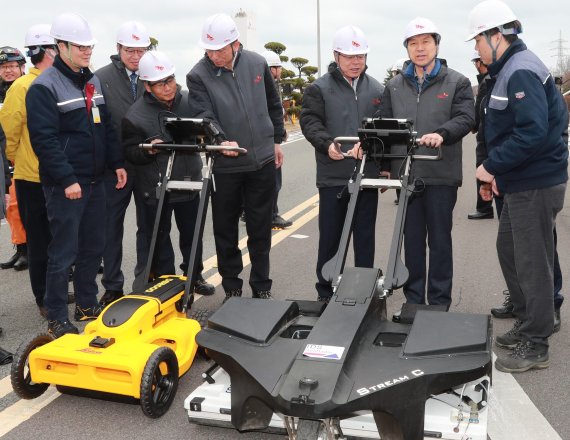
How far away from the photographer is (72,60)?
462cm

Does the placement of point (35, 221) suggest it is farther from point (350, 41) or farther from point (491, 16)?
point (491, 16)

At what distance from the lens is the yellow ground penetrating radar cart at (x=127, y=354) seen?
3.52 meters

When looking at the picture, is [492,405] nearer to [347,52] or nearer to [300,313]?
[300,313]

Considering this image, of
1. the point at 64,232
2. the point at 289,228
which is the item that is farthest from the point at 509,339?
the point at 289,228

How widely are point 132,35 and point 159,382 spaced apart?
10.1ft

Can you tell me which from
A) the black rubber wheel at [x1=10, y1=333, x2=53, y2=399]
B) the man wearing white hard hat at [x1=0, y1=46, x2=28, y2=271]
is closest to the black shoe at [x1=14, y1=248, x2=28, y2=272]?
the man wearing white hard hat at [x1=0, y1=46, x2=28, y2=271]

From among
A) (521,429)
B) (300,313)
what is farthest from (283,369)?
(521,429)

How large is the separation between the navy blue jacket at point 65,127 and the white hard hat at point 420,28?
7.58 ft

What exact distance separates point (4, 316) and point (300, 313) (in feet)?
9.43

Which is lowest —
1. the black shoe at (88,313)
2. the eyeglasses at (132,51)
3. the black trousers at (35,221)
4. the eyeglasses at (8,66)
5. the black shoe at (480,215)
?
the black shoe at (480,215)

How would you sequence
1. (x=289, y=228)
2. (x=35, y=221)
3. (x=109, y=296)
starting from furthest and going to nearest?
(x=289, y=228) < (x=109, y=296) < (x=35, y=221)

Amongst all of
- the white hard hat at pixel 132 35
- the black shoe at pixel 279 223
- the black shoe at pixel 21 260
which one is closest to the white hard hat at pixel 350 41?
the white hard hat at pixel 132 35

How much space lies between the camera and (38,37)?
548cm

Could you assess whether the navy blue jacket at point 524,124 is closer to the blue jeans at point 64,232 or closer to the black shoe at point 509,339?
the black shoe at point 509,339
